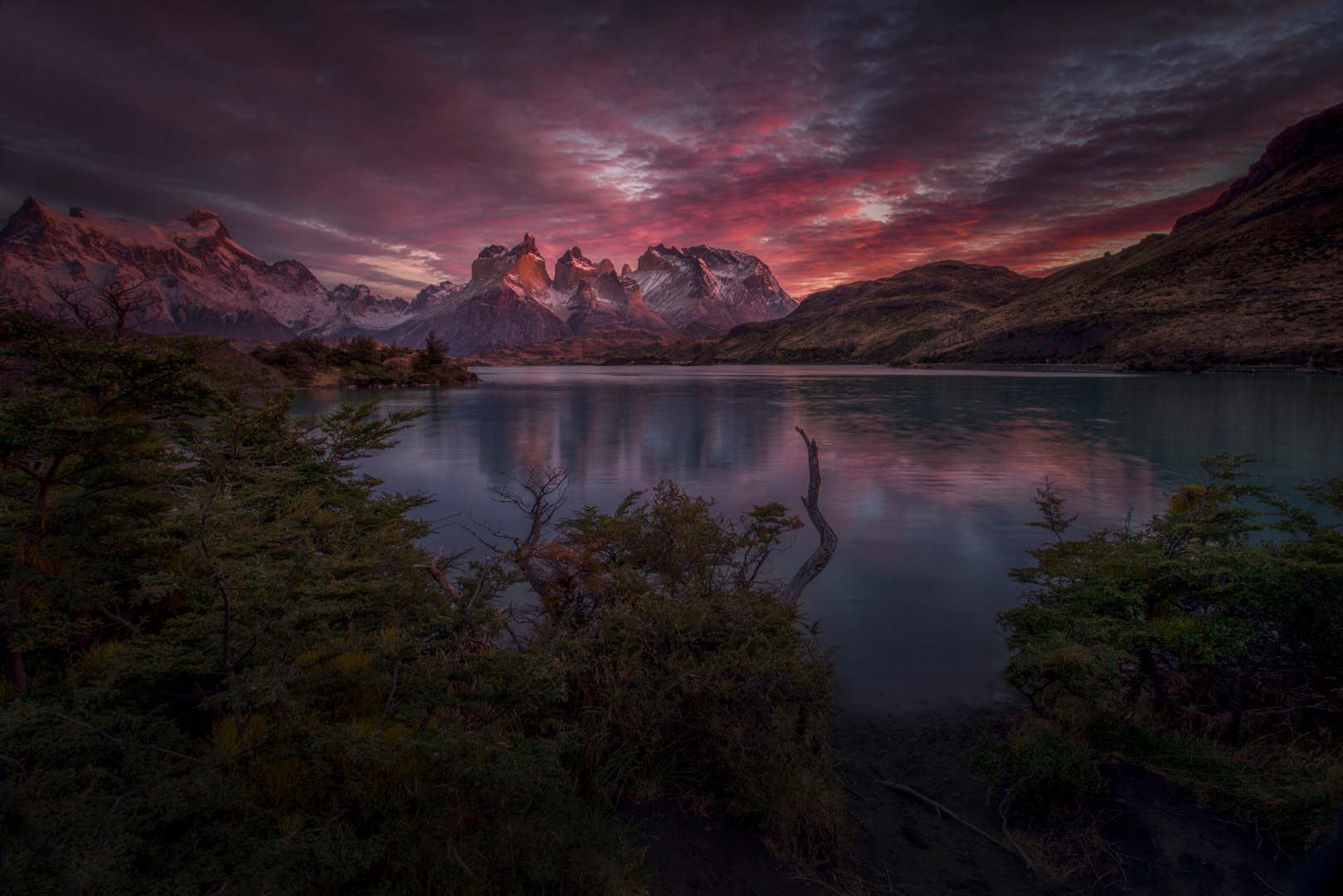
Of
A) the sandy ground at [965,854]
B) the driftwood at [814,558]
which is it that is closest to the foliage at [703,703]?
the sandy ground at [965,854]

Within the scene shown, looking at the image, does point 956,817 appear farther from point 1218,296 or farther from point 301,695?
point 1218,296

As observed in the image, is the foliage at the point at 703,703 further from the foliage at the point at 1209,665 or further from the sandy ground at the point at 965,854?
the foliage at the point at 1209,665

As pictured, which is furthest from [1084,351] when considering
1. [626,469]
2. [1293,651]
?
[1293,651]

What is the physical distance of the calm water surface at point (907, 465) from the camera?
10742 millimetres

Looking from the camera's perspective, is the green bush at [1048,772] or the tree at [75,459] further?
the green bush at [1048,772]

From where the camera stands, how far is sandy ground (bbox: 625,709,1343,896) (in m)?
4.55

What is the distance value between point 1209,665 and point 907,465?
21.2 m

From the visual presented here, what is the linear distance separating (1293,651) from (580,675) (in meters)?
8.20

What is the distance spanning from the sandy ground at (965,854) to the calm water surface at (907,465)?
8.42 ft

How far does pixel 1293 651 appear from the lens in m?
6.31

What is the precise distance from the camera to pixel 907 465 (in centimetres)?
2717

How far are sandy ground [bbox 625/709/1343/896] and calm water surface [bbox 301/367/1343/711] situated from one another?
8.42ft

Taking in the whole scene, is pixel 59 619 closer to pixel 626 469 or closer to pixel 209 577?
pixel 209 577

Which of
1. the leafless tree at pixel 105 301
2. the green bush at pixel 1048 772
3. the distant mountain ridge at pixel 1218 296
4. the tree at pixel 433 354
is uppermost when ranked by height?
the distant mountain ridge at pixel 1218 296
